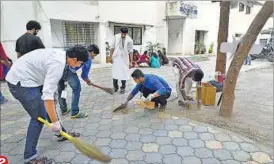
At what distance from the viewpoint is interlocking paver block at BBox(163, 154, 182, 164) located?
2572 mm

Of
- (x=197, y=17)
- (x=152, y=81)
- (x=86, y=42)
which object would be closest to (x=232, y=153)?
(x=152, y=81)

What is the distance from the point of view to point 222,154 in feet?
8.92

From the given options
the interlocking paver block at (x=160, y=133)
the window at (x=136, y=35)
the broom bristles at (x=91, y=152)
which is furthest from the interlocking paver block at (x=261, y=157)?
the window at (x=136, y=35)

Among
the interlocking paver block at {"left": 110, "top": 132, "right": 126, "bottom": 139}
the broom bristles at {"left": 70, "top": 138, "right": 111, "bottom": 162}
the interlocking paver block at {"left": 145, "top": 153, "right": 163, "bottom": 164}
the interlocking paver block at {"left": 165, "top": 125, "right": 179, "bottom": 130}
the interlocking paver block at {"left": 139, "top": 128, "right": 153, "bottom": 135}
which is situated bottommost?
the interlocking paver block at {"left": 145, "top": 153, "right": 163, "bottom": 164}

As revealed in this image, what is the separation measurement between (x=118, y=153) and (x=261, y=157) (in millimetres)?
1626

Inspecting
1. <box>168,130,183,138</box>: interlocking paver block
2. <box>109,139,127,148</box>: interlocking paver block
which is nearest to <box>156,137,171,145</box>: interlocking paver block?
<box>168,130,183,138</box>: interlocking paver block

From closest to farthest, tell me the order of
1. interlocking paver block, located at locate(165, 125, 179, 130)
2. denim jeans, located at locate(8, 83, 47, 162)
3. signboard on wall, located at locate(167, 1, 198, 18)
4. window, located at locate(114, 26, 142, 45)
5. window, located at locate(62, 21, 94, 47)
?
denim jeans, located at locate(8, 83, 47, 162) → interlocking paver block, located at locate(165, 125, 179, 130) → window, located at locate(62, 21, 94, 47) → window, located at locate(114, 26, 142, 45) → signboard on wall, located at locate(167, 1, 198, 18)

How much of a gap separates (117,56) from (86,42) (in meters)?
6.30

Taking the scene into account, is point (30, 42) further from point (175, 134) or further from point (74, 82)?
point (175, 134)

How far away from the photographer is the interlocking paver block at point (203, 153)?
106 inches

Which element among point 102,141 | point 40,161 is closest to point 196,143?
point 102,141

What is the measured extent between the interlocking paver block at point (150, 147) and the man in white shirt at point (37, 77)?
1171 millimetres

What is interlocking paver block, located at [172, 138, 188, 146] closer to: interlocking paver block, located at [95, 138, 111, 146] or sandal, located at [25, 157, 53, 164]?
interlocking paver block, located at [95, 138, 111, 146]

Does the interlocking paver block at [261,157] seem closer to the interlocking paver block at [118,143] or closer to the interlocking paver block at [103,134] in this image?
the interlocking paver block at [118,143]
